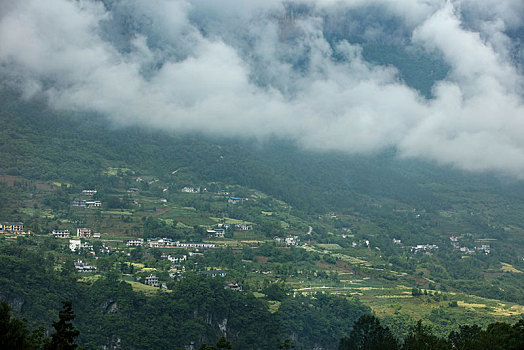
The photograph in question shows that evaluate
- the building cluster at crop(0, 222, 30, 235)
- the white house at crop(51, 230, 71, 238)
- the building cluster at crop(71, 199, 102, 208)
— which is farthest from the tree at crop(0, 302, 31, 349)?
the building cluster at crop(71, 199, 102, 208)

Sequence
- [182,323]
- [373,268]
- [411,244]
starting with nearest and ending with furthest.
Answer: [182,323]
[373,268]
[411,244]

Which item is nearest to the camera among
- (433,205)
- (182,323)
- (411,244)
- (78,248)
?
(182,323)

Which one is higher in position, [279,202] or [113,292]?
[279,202]

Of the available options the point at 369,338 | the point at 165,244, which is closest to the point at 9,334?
the point at 369,338

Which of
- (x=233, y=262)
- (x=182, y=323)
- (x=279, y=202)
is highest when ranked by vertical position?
(x=279, y=202)

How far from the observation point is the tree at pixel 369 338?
29094 millimetres

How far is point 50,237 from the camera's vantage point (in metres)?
45.0

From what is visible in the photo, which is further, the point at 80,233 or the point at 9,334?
the point at 80,233

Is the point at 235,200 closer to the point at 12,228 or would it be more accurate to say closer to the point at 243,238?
the point at 243,238

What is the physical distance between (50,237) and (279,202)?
3166 cm

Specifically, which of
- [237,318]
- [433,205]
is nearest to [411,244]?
[433,205]

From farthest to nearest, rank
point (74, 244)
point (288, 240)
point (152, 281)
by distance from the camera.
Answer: point (288, 240) → point (74, 244) → point (152, 281)

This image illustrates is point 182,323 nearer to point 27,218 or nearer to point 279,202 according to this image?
point 27,218

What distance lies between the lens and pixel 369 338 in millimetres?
30453
